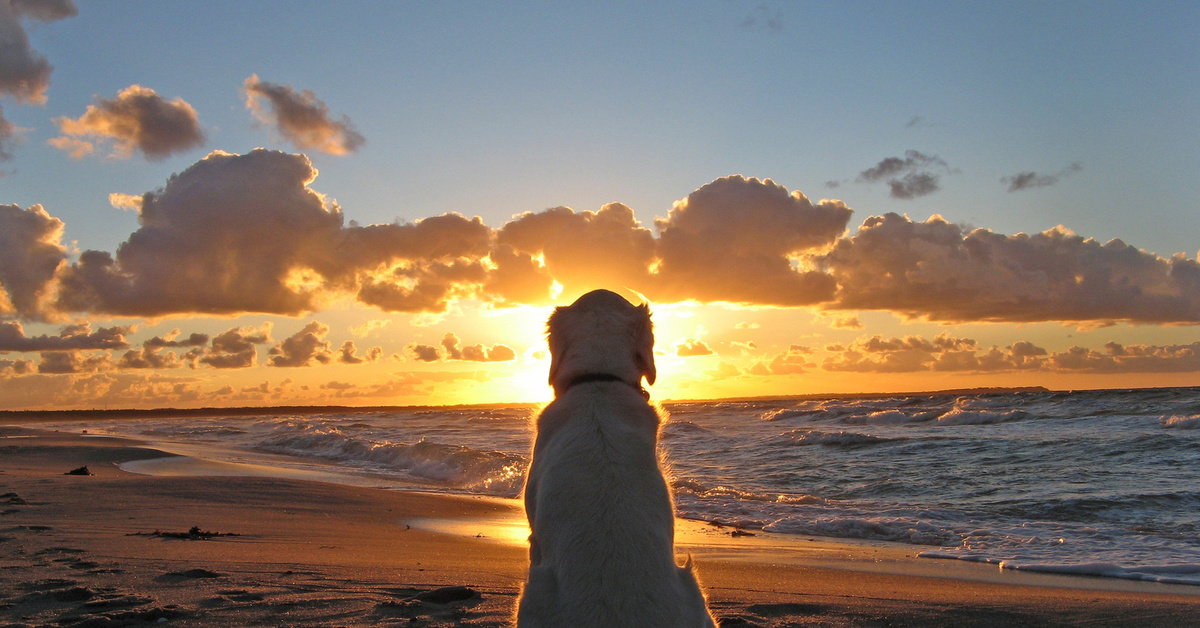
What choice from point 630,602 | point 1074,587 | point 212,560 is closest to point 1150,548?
point 1074,587

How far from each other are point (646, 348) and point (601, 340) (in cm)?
22

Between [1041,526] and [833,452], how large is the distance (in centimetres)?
873

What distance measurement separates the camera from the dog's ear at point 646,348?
11.0 ft

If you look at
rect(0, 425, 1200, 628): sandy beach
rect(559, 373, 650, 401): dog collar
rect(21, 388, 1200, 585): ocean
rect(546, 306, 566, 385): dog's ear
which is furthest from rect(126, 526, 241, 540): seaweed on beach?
rect(559, 373, 650, 401): dog collar

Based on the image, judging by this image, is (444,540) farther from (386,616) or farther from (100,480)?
(100,480)

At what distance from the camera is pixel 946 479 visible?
14.0 metres

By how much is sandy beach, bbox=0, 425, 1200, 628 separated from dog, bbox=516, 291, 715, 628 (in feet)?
8.03

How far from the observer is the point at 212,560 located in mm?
6391

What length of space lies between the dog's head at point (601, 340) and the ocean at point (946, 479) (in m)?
0.40

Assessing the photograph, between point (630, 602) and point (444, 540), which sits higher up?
point (630, 602)

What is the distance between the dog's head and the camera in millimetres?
3213

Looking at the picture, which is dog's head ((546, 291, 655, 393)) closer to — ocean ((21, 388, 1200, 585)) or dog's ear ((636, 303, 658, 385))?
dog's ear ((636, 303, 658, 385))

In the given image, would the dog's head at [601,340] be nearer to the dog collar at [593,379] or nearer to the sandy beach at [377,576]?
the dog collar at [593,379]

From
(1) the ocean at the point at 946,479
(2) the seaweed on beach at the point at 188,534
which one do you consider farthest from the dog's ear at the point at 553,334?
(2) the seaweed on beach at the point at 188,534
